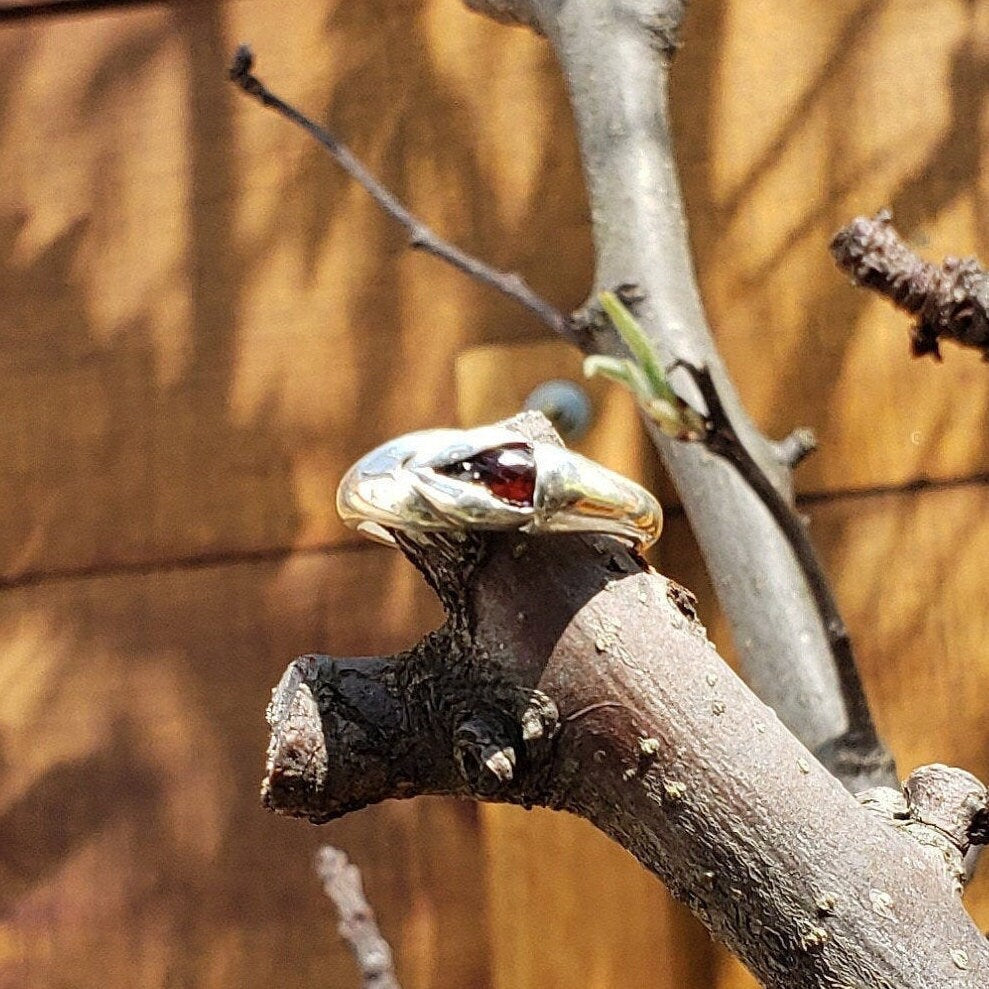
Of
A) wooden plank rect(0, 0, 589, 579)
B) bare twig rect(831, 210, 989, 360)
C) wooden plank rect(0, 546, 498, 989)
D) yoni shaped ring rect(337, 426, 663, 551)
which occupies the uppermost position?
bare twig rect(831, 210, 989, 360)

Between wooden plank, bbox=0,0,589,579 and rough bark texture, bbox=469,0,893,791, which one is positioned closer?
rough bark texture, bbox=469,0,893,791

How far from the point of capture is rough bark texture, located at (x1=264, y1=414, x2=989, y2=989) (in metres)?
0.30

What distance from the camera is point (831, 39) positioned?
0.89m

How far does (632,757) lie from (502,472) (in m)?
0.08

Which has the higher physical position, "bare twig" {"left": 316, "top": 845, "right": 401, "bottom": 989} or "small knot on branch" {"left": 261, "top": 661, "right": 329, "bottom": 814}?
"small knot on branch" {"left": 261, "top": 661, "right": 329, "bottom": 814}

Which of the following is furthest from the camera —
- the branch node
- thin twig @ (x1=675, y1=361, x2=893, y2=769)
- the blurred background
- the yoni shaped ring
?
the blurred background

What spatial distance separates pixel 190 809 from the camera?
906mm

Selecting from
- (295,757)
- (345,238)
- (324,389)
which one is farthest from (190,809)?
(295,757)

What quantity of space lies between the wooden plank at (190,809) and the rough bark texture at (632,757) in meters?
0.55

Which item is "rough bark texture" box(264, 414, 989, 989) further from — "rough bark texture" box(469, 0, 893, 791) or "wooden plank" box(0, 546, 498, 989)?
"wooden plank" box(0, 546, 498, 989)

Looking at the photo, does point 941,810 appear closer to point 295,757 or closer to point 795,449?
point 295,757

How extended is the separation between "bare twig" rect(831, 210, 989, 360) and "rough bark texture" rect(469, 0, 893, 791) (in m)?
0.18

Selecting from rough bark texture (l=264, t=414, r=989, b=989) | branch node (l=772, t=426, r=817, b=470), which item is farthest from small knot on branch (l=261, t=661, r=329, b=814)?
branch node (l=772, t=426, r=817, b=470)

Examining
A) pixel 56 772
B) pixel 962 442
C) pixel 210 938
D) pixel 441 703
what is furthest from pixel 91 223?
pixel 441 703
